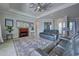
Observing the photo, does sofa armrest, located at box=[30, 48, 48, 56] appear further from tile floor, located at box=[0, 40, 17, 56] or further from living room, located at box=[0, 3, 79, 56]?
tile floor, located at box=[0, 40, 17, 56]

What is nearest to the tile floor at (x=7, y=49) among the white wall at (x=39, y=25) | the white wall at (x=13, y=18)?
the white wall at (x=13, y=18)

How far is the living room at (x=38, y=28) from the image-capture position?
6.64 feet

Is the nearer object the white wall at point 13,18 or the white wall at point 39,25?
the white wall at point 13,18

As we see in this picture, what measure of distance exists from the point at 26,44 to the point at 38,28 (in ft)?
1.29

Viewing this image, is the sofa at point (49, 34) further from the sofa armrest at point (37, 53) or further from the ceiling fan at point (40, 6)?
the ceiling fan at point (40, 6)

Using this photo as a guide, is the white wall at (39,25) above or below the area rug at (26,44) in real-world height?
above

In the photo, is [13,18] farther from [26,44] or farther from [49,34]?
[49,34]

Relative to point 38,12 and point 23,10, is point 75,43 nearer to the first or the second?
point 38,12

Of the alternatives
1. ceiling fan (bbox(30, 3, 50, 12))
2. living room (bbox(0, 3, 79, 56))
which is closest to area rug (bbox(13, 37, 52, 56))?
living room (bbox(0, 3, 79, 56))

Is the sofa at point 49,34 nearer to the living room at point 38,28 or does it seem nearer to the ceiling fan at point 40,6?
the living room at point 38,28

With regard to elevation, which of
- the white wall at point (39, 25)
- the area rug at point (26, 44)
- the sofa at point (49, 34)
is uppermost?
the white wall at point (39, 25)

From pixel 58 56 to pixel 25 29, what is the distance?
826mm

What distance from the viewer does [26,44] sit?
82.8 inches

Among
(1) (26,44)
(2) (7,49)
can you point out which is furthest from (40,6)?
(2) (7,49)
